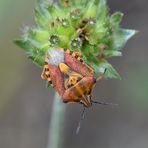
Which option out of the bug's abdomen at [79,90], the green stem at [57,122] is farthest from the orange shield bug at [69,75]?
the green stem at [57,122]

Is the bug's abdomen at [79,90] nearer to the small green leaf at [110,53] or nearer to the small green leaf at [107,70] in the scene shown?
the small green leaf at [107,70]

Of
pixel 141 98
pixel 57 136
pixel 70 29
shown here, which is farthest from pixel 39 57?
pixel 141 98

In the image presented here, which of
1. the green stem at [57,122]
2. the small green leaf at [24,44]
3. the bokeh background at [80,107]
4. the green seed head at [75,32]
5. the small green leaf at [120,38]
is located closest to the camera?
the green seed head at [75,32]

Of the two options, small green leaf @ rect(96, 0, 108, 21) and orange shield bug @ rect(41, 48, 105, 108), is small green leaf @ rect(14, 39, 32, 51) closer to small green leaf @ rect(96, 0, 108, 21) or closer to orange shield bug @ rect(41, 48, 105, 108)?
orange shield bug @ rect(41, 48, 105, 108)

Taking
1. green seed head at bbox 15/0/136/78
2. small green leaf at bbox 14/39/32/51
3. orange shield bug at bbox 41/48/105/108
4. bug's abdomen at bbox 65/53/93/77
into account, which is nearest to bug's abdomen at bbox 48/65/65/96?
orange shield bug at bbox 41/48/105/108

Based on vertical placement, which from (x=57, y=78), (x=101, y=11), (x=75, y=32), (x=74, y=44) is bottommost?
(x=57, y=78)

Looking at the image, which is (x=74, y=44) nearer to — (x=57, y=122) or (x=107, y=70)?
(x=107, y=70)

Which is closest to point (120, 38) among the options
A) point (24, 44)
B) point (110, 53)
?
point (110, 53)
